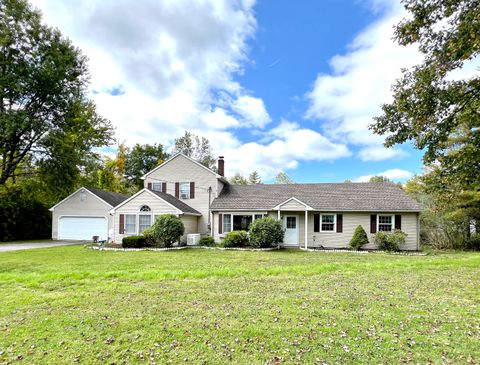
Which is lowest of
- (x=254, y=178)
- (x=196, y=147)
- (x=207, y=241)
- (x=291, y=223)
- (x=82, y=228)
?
(x=207, y=241)

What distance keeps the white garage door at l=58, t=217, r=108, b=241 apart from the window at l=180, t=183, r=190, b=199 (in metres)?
7.59

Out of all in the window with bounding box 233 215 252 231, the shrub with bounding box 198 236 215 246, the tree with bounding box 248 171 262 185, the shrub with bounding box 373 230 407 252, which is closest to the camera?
the shrub with bounding box 373 230 407 252

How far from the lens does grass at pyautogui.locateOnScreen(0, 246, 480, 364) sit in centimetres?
417

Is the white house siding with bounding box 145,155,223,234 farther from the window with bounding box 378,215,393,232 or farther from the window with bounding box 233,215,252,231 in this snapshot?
the window with bounding box 378,215,393,232

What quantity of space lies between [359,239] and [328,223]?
2206 millimetres

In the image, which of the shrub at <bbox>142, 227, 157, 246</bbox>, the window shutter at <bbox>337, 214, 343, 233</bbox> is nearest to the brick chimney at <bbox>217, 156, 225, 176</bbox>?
the shrub at <bbox>142, 227, 157, 246</bbox>

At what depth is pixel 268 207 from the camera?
20031 mm

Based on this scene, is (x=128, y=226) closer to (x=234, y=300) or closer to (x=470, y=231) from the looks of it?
(x=234, y=300)

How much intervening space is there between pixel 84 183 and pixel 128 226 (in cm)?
1230

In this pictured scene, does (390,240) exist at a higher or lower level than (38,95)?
lower

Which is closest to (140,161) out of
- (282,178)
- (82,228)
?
(282,178)

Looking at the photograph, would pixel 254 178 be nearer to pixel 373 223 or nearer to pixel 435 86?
pixel 373 223

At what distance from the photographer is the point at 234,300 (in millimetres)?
6598

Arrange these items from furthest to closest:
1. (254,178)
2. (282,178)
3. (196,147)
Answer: (254,178) → (282,178) → (196,147)
